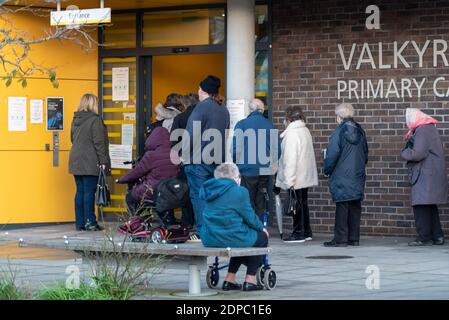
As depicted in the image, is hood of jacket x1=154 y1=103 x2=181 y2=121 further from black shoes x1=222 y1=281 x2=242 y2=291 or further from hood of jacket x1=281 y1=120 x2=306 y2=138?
black shoes x1=222 y1=281 x2=242 y2=291

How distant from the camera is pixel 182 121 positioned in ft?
50.7

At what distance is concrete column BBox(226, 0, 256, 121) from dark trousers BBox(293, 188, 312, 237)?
6.32 ft

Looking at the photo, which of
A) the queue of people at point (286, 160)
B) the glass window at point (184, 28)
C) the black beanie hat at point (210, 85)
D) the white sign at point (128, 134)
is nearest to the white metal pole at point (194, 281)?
the queue of people at point (286, 160)

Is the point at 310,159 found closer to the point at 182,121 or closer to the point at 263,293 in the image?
the point at 182,121

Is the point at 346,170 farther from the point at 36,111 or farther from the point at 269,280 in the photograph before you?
the point at 36,111

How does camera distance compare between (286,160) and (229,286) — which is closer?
(229,286)

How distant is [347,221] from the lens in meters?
15.8

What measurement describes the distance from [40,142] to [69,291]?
9658 mm

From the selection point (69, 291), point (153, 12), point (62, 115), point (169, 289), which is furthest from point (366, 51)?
point (69, 291)

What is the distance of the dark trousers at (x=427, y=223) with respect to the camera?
1567 centimetres

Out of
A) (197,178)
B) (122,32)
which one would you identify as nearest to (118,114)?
(122,32)

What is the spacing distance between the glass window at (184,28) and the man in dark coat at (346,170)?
12.8 feet

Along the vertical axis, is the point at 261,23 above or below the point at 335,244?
above

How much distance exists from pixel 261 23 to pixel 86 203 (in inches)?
156
